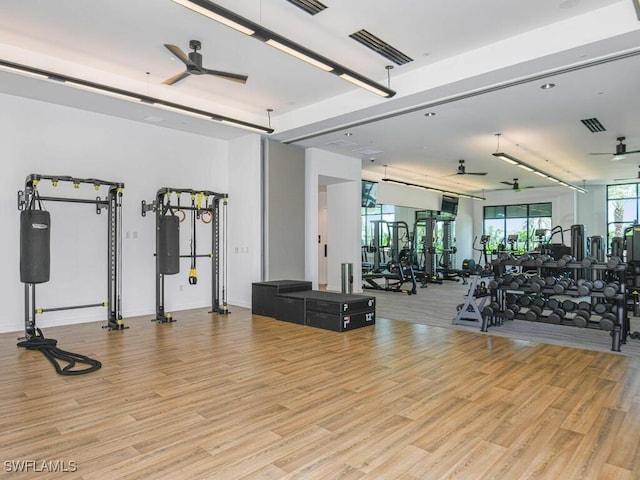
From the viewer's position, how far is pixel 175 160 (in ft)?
23.6

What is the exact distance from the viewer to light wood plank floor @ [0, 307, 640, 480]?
223 centimetres

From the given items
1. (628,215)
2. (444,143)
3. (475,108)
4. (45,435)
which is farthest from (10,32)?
(628,215)

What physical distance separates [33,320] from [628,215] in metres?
16.6

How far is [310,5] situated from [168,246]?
391cm

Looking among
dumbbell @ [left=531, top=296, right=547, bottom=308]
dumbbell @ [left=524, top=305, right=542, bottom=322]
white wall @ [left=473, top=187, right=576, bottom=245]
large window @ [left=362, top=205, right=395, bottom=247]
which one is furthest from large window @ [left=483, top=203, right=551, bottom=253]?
dumbbell @ [left=524, top=305, right=542, bottom=322]

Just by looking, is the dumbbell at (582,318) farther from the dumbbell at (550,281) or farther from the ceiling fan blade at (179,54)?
the ceiling fan blade at (179,54)

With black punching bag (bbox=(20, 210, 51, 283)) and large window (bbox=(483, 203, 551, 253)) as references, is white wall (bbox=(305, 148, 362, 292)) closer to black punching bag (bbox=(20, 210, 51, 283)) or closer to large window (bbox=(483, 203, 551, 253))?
black punching bag (bbox=(20, 210, 51, 283))

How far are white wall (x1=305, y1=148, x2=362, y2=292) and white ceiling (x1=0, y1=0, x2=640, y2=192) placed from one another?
0.71m

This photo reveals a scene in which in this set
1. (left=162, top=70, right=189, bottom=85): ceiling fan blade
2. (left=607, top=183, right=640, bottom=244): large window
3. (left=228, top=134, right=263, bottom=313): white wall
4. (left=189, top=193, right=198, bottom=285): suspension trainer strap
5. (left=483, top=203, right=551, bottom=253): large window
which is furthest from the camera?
(left=483, top=203, right=551, bottom=253): large window

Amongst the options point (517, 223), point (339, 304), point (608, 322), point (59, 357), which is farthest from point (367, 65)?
point (517, 223)

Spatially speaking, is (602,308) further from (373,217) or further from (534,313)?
(373,217)

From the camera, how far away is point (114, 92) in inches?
203

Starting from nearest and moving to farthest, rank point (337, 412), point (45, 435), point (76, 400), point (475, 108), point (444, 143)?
point (45, 435)
point (337, 412)
point (76, 400)
point (475, 108)
point (444, 143)

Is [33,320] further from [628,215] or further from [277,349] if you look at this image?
[628,215]
